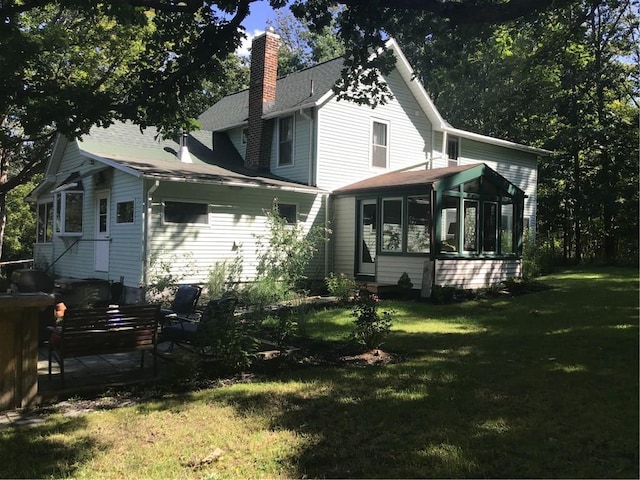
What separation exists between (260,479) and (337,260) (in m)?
13.3

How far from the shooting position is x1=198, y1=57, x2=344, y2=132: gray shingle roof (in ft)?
55.6

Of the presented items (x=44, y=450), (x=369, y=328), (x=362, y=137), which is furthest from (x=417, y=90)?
(x=44, y=450)

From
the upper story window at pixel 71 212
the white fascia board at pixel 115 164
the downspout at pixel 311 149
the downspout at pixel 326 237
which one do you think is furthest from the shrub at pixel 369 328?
the upper story window at pixel 71 212

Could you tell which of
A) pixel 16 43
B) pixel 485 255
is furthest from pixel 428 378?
pixel 485 255

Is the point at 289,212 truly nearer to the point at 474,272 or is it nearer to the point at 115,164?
the point at 115,164

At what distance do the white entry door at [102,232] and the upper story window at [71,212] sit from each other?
1.15 m

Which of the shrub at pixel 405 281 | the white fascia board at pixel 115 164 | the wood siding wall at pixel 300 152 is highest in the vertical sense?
the wood siding wall at pixel 300 152

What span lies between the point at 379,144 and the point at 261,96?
170 inches

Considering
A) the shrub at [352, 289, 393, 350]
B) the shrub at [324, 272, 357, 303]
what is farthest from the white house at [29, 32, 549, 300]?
the shrub at [352, 289, 393, 350]

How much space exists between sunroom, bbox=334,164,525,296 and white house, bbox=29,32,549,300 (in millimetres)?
39

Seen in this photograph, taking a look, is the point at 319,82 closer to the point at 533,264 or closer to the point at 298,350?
the point at 533,264

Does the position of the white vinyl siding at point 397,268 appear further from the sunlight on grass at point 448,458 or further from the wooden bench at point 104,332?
the sunlight on grass at point 448,458

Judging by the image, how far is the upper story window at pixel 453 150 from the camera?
20.7 m

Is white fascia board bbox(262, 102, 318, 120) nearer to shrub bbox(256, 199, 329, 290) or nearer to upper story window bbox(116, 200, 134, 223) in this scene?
shrub bbox(256, 199, 329, 290)
